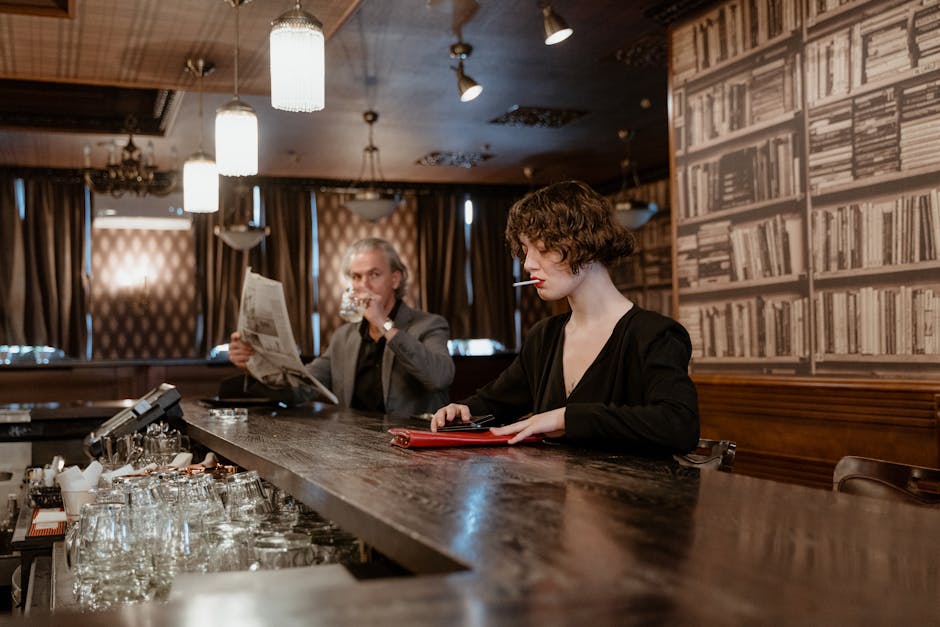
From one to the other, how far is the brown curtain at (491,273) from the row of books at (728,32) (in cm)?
714

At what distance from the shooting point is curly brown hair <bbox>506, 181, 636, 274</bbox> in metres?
2.23

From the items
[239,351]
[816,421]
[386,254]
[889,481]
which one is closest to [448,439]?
[889,481]

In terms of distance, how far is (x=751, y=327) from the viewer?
4.42 m

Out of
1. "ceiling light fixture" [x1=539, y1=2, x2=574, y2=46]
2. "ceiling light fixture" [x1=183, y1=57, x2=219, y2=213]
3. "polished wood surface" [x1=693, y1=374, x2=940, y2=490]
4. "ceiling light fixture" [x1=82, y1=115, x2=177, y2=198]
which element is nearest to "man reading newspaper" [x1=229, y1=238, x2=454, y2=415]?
"ceiling light fixture" [x1=183, y1=57, x2=219, y2=213]

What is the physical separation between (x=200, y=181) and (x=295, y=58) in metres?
1.55

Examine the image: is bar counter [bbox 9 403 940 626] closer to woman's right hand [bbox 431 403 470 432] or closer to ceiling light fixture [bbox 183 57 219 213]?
woman's right hand [bbox 431 403 470 432]

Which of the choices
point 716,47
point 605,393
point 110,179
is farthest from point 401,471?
point 110,179

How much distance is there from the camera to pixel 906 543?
971 mm

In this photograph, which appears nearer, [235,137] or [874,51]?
[235,137]

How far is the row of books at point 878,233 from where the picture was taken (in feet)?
11.3

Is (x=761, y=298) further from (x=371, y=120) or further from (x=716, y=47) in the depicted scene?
(x=371, y=120)

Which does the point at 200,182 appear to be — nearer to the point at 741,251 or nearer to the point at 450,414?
the point at 450,414

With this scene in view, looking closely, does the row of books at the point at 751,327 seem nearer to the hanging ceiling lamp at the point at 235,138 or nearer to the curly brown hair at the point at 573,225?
the curly brown hair at the point at 573,225

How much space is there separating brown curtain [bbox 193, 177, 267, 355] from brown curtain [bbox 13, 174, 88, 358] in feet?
4.49
